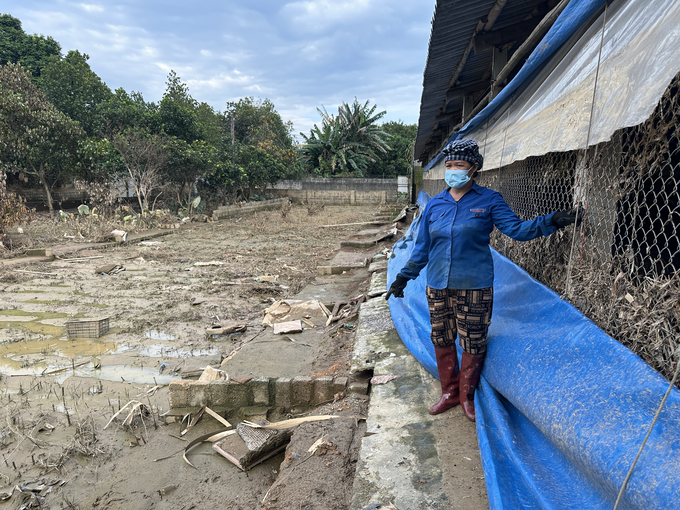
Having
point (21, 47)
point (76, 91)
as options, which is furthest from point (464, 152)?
point (21, 47)

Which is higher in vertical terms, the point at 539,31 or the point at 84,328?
the point at 539,31

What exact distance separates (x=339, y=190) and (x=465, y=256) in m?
22.9

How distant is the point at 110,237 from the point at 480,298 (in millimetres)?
11851

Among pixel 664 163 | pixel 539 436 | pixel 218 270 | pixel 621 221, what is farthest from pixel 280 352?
pixel 218 270

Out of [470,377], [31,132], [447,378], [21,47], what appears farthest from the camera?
[21,47]

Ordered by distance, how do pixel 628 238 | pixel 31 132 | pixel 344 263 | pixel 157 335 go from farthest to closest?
pixel 31 132 → pixel 344 263 → pixel 157 335 → pixel 628 238

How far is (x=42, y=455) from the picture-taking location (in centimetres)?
291

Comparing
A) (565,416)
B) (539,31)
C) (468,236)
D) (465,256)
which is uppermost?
(539,31)

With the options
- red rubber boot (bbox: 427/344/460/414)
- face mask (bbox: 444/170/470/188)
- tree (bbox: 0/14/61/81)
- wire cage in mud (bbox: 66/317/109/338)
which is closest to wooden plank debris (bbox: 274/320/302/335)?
wire cage in mud (bbox: 66/317/109/338)

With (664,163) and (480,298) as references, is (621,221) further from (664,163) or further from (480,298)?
(480,298)

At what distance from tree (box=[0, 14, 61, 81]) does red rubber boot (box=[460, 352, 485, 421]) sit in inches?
897

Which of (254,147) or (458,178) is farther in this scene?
(254,147)

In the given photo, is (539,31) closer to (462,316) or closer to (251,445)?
(462,316)

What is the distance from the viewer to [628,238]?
1.95 metres
